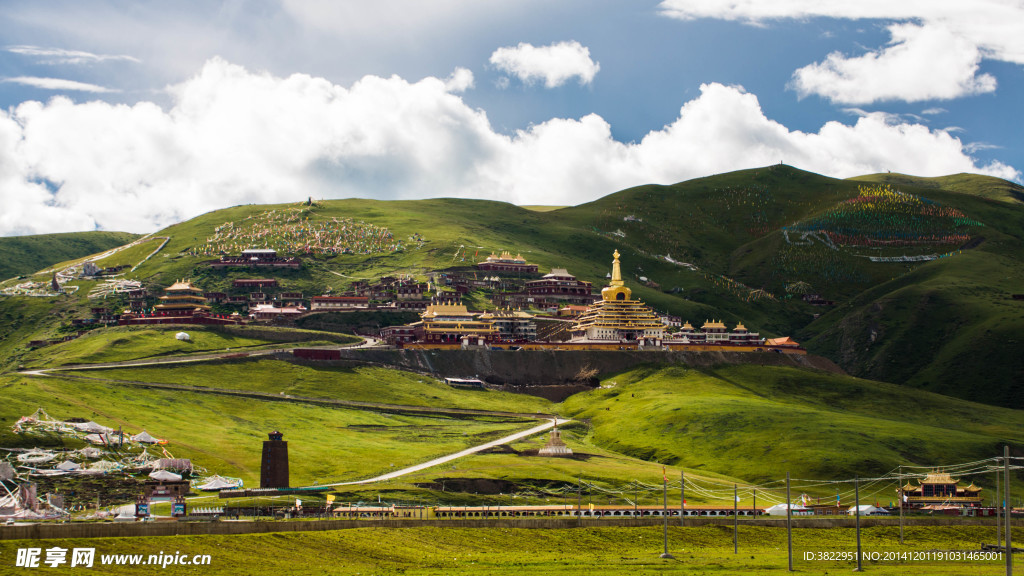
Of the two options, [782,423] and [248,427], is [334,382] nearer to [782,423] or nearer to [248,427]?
[248,427]

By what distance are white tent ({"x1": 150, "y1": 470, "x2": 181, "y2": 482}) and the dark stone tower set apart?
8.64 m

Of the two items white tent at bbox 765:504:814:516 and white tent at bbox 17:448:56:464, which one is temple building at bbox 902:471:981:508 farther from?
white tent at bbox 17:448:56:464

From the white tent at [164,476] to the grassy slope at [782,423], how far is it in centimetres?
6368

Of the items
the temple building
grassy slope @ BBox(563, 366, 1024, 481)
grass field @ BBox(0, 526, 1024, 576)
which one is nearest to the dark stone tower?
grass field @ BBox(0, 526, 1024, 576)

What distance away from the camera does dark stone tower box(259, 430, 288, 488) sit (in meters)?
99.2

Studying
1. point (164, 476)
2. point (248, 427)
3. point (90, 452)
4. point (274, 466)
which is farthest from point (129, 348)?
point (274, 466)

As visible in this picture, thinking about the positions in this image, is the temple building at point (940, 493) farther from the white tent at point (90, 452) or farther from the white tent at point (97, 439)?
the white tent at point (97, 439)

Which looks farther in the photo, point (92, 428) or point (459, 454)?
point (459, 454)

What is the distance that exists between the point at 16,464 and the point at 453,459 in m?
46.6

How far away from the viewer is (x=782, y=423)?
152 m

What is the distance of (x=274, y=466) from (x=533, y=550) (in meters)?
28.4

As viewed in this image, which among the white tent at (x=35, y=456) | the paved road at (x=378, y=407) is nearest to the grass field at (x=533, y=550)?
the paved road at (x=378, y=407)

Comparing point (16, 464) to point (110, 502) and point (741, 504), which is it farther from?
point (741, 504)

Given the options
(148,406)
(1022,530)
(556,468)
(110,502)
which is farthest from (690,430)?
(110,502)
